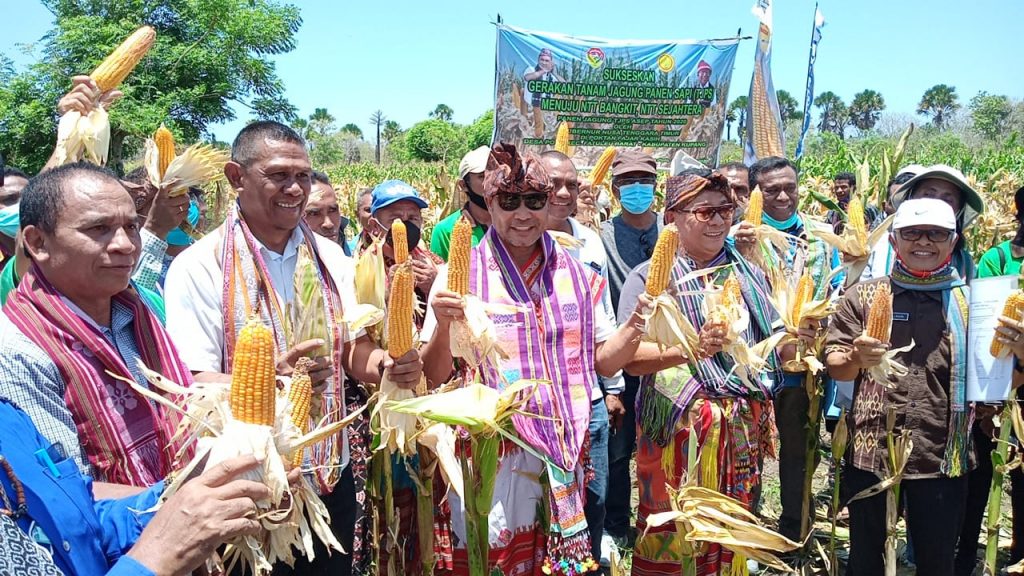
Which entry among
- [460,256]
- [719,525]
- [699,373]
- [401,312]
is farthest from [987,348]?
[401,312]

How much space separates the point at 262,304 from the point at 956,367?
302 centimetres

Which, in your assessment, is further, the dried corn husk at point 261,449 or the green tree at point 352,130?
the green tree at point 352,130

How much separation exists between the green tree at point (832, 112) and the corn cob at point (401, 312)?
111 metres

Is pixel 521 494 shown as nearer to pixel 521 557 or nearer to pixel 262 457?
pixel 521 557

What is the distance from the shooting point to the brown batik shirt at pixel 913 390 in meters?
3.13

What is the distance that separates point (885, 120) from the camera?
56.2 m

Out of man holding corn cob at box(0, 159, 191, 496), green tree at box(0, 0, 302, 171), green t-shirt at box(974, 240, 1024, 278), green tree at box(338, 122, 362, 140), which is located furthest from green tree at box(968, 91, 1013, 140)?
green tree at box(338, 122, 362, 140)

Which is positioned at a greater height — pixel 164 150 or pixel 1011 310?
pixel 164 150

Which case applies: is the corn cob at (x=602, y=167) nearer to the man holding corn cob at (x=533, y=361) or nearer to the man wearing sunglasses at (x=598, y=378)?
the man wearing sunglasses at (x=598, y=378)

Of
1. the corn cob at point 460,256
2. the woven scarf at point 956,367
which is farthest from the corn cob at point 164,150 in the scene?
the woven scarf at point 956,367

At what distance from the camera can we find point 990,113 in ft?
152

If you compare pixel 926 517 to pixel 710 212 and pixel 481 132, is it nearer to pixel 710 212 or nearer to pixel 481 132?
pixel 710 212

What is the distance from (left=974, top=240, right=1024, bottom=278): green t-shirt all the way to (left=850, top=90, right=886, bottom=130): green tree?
332 feet

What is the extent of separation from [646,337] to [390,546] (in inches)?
58.5
